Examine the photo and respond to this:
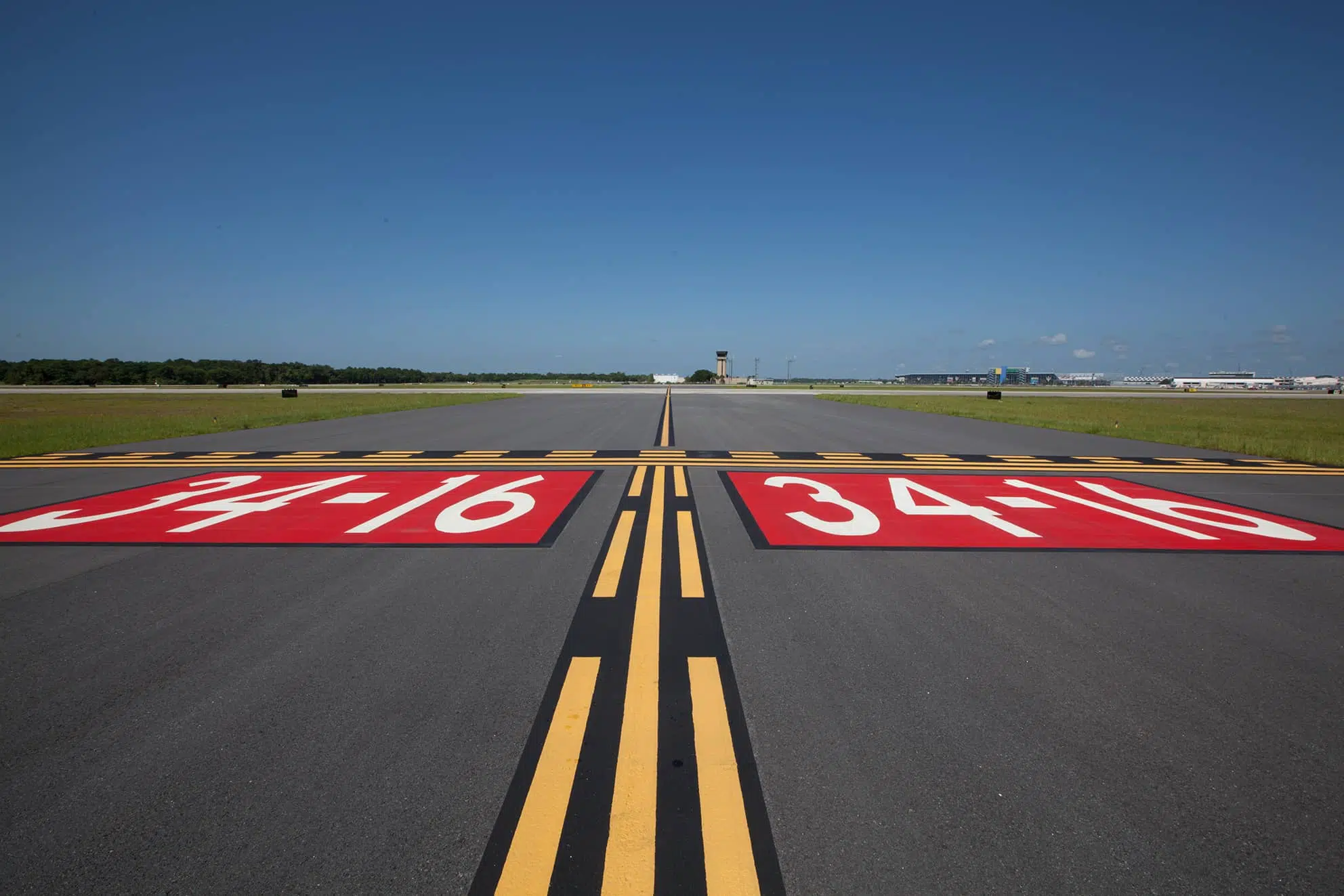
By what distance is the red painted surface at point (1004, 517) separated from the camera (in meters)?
6.45

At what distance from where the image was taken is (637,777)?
2537mm

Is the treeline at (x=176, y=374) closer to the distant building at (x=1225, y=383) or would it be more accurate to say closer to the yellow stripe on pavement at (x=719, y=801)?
the yellow stripe on pavement at (x=719, y=801)

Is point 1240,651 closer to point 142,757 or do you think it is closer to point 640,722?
point 640,722

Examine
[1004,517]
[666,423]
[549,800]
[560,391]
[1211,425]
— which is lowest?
[549,800]

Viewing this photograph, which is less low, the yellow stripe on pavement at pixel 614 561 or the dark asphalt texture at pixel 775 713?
the yellow stripe on pavement at pixel 614 561

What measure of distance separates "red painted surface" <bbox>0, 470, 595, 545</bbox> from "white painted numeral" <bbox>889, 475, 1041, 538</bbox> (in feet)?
14.3

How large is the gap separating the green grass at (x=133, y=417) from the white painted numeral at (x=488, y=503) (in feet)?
22.7

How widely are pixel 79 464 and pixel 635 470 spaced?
33.2 feet

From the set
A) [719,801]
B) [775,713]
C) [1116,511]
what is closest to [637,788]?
[719,801]

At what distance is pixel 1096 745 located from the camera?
284 cm

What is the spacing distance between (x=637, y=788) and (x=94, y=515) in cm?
825

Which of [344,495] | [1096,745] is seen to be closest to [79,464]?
[344,495]

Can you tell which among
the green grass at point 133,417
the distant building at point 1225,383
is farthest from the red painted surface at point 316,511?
the distant building at point 1225,383

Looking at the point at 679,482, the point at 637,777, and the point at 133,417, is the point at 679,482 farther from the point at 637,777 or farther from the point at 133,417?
the point at 133,417
